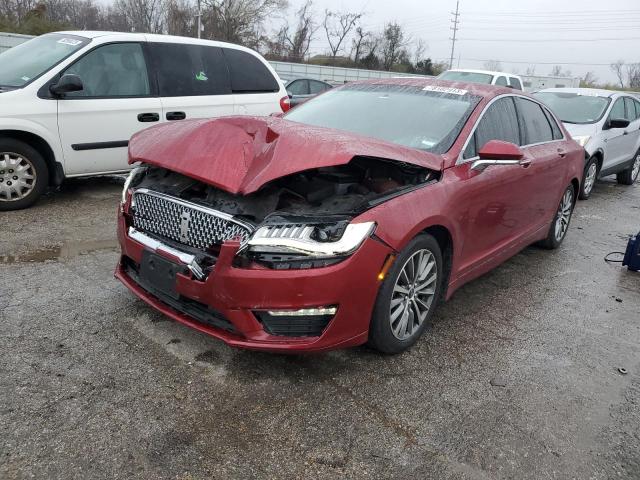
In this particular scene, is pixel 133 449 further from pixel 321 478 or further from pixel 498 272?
pixel 498 272

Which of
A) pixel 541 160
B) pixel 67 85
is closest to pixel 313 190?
pixel 541 160

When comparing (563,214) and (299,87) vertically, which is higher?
(299,87)

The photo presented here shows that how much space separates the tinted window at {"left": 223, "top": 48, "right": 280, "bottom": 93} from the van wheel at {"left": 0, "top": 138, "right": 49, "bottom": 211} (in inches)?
99.9

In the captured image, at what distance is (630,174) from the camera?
10094 millimetres

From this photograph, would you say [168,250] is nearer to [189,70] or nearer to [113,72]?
[113,72]

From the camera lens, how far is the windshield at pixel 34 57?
5273 mm

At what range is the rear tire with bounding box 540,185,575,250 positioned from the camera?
527 cm

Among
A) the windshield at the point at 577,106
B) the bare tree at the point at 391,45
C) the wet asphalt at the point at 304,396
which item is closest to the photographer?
the wet asphalt at the point at 304,396

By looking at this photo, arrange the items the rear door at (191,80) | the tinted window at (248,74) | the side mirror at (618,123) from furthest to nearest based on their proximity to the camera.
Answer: the side mirror at (618,123), the tinted window at (248,74), the rear door at (191,80)

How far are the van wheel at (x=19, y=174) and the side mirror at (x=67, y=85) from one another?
61 centimetres

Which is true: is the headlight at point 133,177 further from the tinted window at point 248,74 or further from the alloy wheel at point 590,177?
the alloy wheel at point 590,177

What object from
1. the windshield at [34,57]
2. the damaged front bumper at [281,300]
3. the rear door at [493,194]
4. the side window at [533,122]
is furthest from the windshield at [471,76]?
the damaged front bumper at [281,300]

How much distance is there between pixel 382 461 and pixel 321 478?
289mm

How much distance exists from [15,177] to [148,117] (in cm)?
150
